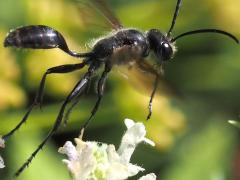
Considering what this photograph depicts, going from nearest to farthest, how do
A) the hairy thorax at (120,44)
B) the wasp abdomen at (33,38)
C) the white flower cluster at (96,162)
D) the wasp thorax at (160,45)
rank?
the white flower cluster at (96,162) < the wasp abdomen at (33,38) < the hairy thorax at (120,44) < the wasp thorax at (160,45)

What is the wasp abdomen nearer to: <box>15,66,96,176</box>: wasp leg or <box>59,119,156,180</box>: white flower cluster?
<box>15,66,96,176</box>: wasp leg

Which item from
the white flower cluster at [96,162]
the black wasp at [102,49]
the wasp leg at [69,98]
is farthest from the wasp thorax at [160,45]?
the white flower cluster at [96,162]

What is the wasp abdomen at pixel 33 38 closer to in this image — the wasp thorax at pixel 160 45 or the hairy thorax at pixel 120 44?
the hairy thorax at pixel 120 44

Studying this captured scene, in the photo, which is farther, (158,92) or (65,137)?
(65,137)

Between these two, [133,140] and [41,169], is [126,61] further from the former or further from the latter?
[41,169]

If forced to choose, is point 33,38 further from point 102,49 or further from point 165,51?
point 165,51

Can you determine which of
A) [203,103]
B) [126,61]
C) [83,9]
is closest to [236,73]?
[203,103]

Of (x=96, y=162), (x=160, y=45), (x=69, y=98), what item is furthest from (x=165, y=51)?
(x=96, y=162)
